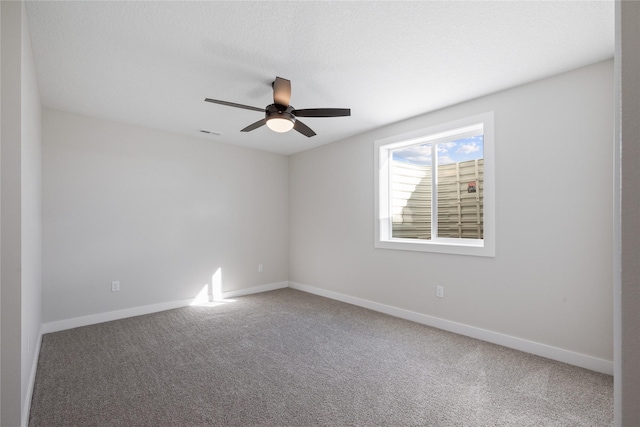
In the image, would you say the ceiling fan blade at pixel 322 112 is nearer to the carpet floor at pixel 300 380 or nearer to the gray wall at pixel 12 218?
the gray wall at pixel 12 218

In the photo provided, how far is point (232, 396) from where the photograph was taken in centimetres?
216

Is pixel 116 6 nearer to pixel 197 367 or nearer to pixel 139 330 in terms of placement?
pixel 197 367

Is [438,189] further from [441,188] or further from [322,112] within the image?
[322,112]

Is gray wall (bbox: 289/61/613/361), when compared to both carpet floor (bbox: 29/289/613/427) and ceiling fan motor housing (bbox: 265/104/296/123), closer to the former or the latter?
carpet floor (bbox: 29/289/613/427)

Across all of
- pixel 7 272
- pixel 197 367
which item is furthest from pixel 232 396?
pixel 7 272

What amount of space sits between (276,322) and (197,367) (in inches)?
49.6

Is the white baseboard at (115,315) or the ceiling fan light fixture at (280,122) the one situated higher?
the ceiling fan light fixture at (280,122)

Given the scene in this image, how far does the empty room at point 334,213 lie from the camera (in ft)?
6.22

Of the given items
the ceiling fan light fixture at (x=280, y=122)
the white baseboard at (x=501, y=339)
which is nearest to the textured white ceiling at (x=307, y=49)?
the ceiling fan light fixture at (x=280, y=122)

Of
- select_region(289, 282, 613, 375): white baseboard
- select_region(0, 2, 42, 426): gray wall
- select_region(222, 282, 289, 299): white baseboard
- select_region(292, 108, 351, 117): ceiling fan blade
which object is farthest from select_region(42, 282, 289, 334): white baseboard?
select_region(292, 108, 351, 117): ceiling fan blade

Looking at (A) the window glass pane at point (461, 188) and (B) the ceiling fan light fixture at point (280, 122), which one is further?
(A) the window glass pane at point (461, 188)

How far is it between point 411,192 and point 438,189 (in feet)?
1.47

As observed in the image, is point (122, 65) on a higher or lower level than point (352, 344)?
higher

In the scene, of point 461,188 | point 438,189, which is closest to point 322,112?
point 438,189
